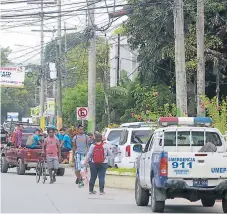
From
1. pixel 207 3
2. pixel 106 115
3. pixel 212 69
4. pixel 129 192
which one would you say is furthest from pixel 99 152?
pixel 106 115

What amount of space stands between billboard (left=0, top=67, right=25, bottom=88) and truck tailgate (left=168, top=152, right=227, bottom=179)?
54.8 m

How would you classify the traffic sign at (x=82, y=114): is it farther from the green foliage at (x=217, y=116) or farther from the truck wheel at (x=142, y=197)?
the truck wheel at (x=142, y=197)

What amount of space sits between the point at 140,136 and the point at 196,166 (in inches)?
459

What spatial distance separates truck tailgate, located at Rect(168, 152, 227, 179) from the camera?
15.4 meters

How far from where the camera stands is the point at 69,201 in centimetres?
1853

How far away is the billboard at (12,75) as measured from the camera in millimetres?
69438

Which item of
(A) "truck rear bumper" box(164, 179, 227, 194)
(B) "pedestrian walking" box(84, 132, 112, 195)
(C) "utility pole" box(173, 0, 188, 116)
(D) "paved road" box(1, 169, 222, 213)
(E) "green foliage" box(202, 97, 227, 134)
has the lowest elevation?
(D) "paved road" box(1, 169, 222, 213)

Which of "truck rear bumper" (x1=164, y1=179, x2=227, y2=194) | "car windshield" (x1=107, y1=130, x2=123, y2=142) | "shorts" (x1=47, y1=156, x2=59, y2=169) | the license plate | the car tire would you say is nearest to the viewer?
"truck rear bumper" (x1=164, y1=179, x2=227, y2=194)

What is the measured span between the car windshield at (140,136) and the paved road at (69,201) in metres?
3.82

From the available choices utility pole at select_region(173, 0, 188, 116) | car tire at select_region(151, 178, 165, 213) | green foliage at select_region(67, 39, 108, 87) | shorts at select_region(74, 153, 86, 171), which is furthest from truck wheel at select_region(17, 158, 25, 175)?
green foliage at select_region(67, 39, 108, 87)

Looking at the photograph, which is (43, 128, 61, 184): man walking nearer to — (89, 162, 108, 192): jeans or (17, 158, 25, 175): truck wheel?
(89, 162, 108, 192): jeans

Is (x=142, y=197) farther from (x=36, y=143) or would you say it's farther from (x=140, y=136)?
(x=36, y=143)

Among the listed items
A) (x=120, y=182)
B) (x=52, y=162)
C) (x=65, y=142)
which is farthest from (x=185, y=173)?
(x=65, y=142)

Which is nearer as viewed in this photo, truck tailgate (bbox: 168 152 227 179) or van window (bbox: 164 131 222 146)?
truck tailgate (bbox: 168 152 227 179)
